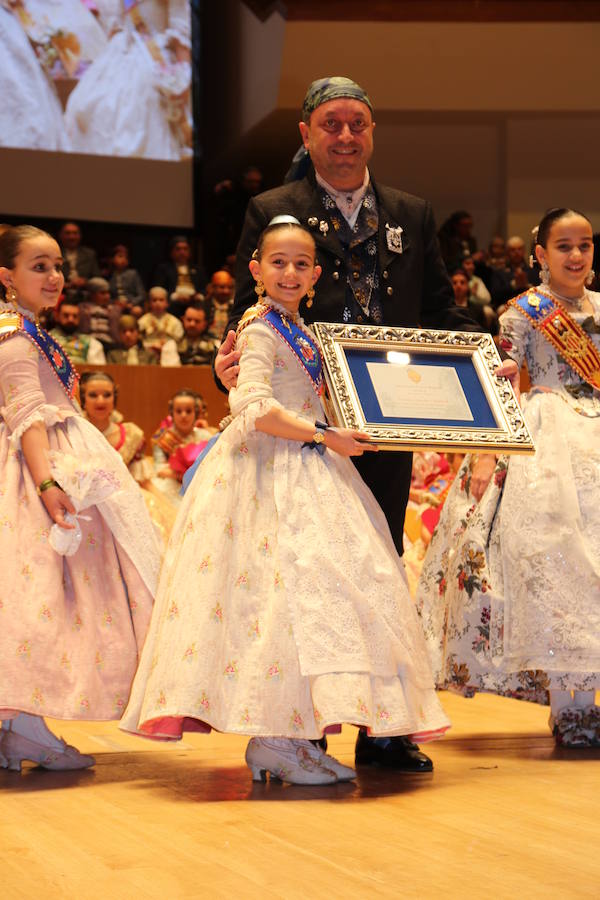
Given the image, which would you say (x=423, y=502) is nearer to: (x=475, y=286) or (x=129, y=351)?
(x=129, y=351)

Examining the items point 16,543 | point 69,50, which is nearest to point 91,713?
point 16,543

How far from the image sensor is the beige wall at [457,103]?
38.0 feet

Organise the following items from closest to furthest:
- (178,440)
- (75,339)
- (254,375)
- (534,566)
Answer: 1. (254,375)
2. (534,566)
3. (178,440)
4. (75,339)

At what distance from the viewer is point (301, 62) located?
11461mm

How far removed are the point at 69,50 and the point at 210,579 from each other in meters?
8.88

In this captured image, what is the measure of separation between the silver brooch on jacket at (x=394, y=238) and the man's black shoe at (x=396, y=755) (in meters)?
1.29

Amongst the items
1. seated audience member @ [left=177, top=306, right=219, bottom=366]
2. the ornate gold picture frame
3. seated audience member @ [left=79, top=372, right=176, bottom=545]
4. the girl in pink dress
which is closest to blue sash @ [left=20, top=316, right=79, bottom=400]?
the girl in pink dress

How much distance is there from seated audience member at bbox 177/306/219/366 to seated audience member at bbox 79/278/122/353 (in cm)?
52

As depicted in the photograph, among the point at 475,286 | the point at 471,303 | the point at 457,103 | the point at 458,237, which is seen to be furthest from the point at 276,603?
the point at 457,103

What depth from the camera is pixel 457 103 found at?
39.3 feet

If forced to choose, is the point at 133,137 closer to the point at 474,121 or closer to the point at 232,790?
the point at 474,121

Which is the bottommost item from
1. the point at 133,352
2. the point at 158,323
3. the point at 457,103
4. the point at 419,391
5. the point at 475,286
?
the point at 419,391

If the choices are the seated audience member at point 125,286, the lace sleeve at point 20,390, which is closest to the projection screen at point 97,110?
the seated audience member at point 125,286

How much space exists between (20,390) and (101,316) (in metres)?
6.36
